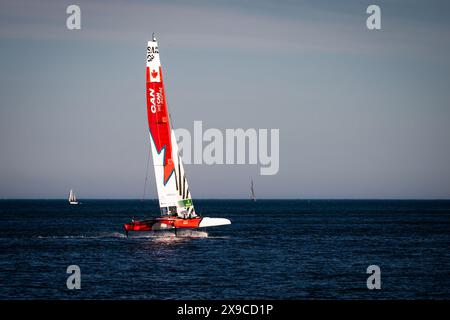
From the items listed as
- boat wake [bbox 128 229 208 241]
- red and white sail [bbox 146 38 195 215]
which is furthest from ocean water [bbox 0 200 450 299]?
red and white sail [bbox 146 38 195 215]

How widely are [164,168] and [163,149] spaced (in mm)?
2142

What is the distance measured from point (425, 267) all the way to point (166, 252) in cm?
2302

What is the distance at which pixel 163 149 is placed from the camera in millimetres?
74875

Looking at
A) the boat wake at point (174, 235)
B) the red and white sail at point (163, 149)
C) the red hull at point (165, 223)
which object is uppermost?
the red and white sail at point (163, 149)

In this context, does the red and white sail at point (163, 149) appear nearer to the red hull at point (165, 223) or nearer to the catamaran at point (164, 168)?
the catamaran at point (164, 168)

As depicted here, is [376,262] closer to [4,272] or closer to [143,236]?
[4,272]

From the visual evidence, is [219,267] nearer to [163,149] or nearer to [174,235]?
[163,149]

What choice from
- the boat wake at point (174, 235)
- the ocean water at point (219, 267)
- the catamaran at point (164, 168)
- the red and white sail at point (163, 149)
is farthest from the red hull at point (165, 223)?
the boat wake at point (174, 235)

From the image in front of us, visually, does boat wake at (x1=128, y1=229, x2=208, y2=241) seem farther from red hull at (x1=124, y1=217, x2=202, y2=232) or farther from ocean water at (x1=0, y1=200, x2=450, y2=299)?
red hull at (x1=124, y1=217, x2=202, y2=232)

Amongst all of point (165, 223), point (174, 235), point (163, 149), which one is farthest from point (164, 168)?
point (174, 235)

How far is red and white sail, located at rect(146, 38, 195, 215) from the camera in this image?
73062mm

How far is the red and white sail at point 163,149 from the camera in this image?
73062 mm

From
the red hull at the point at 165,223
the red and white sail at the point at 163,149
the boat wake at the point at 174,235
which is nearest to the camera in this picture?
the red hull at the point at 165,223
